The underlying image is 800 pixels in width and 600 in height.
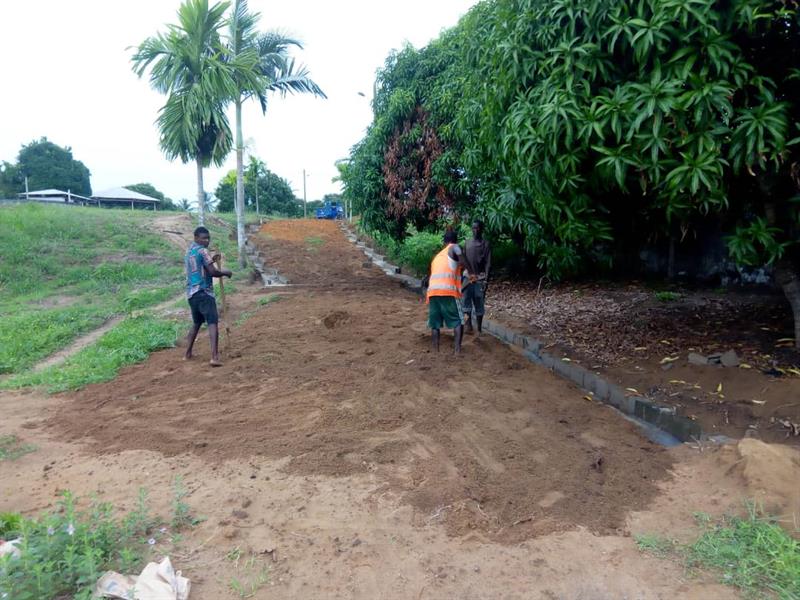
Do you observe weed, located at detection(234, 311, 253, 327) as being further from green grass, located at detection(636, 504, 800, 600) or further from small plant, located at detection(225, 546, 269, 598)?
green grass, located at detection(636, 504, 800, 600)

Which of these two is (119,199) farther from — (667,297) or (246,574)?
(246,574)

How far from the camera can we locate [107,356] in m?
7.02

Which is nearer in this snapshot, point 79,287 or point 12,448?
point 12,448

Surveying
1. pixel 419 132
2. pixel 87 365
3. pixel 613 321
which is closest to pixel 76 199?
pixel 419 132

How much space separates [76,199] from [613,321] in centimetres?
4443

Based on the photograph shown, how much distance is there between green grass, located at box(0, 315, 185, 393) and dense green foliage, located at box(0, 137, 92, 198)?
151 feet

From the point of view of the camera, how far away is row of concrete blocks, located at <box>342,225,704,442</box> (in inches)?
170

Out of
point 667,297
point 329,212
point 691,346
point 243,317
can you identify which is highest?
point 329,212

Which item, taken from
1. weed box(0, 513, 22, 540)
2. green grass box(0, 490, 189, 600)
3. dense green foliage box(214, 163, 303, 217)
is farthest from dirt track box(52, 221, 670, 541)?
dense green foliage box(214, 163, 303, 217)

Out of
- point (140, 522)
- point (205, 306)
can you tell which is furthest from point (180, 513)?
point (205, 306)

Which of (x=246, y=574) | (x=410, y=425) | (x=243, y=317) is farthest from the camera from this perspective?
(x=243, y=317)

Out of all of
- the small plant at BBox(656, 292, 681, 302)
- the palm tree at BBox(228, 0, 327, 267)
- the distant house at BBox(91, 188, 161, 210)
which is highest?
the palm tree at BBox(228, 0, 327, 267)

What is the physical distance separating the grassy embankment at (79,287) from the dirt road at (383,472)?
3.20 feet

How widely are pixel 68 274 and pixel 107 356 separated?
8163 mm
